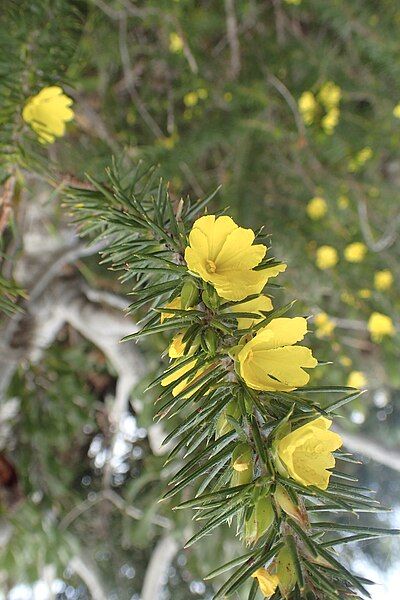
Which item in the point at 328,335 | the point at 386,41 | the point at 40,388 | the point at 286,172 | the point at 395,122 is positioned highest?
the point at 386,41

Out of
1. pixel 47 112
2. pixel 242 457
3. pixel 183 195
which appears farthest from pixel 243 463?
pixel 183 195

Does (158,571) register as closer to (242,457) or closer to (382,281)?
(382,281)

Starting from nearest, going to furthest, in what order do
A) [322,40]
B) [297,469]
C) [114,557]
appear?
1. [297,469]
2. [322,40]
3. [114,557]

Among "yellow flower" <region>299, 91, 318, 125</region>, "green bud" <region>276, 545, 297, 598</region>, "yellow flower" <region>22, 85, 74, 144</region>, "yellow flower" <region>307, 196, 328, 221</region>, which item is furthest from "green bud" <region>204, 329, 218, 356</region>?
"yellow flower" <region>307, 196, 328, 221</region>

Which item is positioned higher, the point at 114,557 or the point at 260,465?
the point at 260,465

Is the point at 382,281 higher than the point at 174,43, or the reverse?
the point at 174,43

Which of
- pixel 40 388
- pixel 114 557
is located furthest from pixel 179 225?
pixel 114 557

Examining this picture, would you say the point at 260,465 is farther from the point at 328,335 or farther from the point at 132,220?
the point at 328,335
